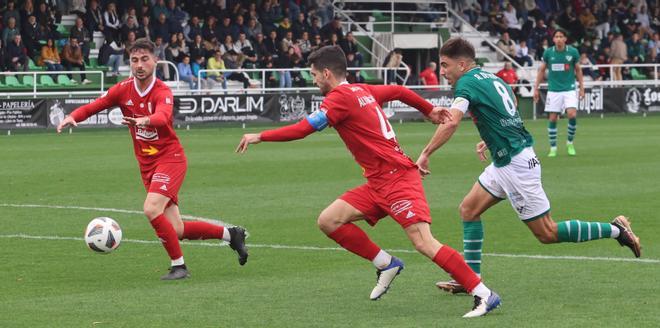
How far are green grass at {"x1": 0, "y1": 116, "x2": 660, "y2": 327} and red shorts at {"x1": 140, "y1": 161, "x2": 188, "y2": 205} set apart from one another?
0.73m

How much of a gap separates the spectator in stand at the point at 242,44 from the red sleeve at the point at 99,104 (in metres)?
26.8

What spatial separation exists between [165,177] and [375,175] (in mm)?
2343

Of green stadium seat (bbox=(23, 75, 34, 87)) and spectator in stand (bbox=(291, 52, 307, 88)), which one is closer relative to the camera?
green stadium seat (bbox=(23, 75, 34, 87))

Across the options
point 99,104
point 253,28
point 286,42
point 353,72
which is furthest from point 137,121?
point 253,28

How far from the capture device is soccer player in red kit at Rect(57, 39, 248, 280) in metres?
10.3

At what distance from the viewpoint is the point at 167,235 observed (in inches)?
406

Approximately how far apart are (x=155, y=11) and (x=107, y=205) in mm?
21597

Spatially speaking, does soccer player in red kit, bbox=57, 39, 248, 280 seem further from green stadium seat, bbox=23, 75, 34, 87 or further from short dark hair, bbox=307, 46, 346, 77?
green stadium seat, bbox=23, 75, 34, 87

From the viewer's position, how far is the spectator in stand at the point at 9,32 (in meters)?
33.2

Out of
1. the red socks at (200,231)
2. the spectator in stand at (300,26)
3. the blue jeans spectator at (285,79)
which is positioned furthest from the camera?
the spectator in stand at (300,26)

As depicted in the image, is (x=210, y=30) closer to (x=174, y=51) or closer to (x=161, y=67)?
(x=174, y=51)

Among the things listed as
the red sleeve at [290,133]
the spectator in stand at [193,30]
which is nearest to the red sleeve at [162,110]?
the red sleeve at [290,133]

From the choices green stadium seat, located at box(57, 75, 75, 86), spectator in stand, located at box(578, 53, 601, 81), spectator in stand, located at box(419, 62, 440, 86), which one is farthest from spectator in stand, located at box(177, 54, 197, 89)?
spectator in stand, located at box(578, 53, 601, 81)

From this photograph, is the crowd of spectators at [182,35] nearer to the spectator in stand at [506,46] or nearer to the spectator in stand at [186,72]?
the spectator in stand at [186,72]
